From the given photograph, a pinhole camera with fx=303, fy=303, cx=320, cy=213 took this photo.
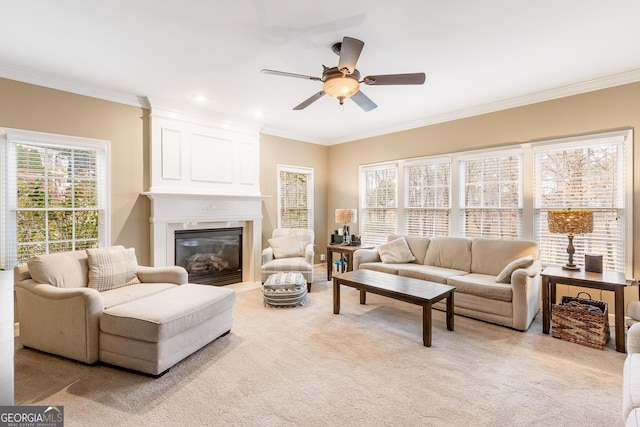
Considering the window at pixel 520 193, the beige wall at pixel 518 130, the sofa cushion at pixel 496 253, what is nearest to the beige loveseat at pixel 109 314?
the sofa cushion at pixel 496 253

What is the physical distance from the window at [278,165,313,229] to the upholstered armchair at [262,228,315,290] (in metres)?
0.55

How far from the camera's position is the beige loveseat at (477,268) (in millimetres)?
3254

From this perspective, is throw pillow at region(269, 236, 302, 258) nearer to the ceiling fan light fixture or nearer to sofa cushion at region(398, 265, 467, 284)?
sofa cushion at region(398, 265, 467, 284)

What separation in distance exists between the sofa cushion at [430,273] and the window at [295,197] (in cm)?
262

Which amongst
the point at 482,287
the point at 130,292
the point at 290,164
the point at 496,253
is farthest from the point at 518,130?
the point at 130,292

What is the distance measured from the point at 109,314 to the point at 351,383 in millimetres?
1984

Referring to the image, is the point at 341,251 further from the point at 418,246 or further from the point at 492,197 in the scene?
the point at 492,197

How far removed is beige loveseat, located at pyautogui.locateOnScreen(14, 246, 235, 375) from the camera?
234 centimetres

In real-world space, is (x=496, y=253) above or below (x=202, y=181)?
below

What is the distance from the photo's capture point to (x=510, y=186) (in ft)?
14.1

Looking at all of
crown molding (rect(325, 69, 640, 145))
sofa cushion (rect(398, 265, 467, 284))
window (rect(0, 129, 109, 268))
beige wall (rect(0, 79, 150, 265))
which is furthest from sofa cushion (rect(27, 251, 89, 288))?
crown molding (rect(325, 69, 640, 145))

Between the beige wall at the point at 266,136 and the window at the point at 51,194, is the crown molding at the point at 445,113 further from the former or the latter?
the window at the point at 51,194

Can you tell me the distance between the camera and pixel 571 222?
3160 millimetres

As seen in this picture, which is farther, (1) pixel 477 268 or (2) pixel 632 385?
(1) pixel 477 268
